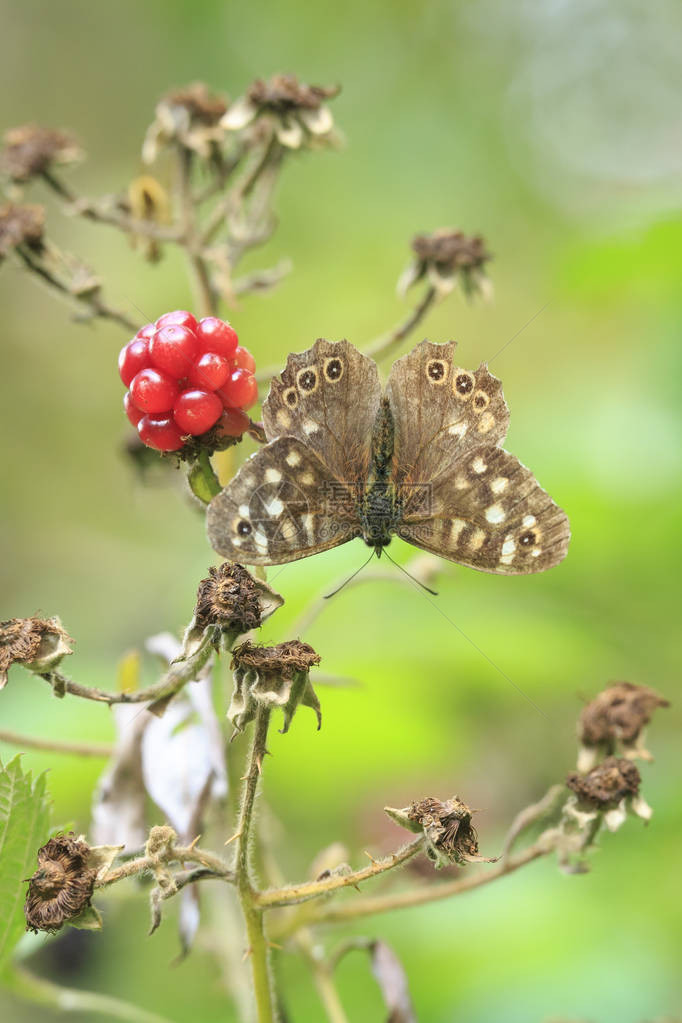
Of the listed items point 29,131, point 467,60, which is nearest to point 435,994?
point 29,131

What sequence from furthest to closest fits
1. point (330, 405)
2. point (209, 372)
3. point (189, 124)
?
point (189, 124) < point (330, 405) < point (209, 372)

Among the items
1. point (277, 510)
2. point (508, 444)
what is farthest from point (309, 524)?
point (508, 444)

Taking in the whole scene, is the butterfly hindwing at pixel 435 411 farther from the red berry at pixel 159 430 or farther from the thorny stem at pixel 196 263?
the thorny stem at pixel 196 263

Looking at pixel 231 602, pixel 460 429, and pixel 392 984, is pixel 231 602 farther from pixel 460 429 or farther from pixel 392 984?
pixel 392 984

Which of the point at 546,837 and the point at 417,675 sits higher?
the point at 417,675

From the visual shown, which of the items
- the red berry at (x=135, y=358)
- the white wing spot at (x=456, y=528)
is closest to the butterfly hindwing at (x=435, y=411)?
the white wing spot at (x=456, y=528)

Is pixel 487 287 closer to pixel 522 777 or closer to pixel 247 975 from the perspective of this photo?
pixel 247 975
